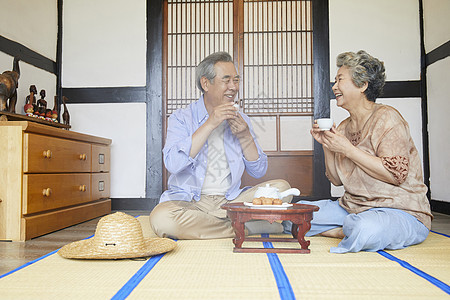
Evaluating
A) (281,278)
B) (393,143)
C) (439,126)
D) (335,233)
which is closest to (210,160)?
(335,233)

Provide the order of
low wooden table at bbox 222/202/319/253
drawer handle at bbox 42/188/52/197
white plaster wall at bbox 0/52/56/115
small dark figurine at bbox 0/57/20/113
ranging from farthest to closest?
white plaster wall at bbox 0/52/56/115 → small dark figurine at bbox 0/57/20/113 → drawer handle at bbox 42/188/52/197 → low wooden table at bbox 222/202/319/253

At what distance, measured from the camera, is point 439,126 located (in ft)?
13.5

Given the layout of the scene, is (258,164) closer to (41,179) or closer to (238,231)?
(238,231)

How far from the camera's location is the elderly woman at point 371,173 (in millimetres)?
2027

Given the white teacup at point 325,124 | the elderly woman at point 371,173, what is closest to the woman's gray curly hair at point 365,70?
the elderly woman at point 371,173

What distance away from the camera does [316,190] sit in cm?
452

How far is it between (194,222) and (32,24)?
2945mm

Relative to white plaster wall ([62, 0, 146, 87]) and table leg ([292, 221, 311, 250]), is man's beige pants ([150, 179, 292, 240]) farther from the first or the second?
white plaster wall ([62, 0, 146, 87])

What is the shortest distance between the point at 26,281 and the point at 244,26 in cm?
380

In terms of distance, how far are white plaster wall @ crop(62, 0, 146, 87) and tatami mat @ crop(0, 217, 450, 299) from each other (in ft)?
9.79

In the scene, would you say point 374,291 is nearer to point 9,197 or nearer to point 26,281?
point 26,281

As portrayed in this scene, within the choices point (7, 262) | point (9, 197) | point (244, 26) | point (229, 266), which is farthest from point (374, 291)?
point (244, 26)

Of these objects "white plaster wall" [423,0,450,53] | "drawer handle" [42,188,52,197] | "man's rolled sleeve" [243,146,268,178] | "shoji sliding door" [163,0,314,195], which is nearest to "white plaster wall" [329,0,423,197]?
"white plaster wall" [423,0,450,53]

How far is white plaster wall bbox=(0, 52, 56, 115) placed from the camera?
3521mm
